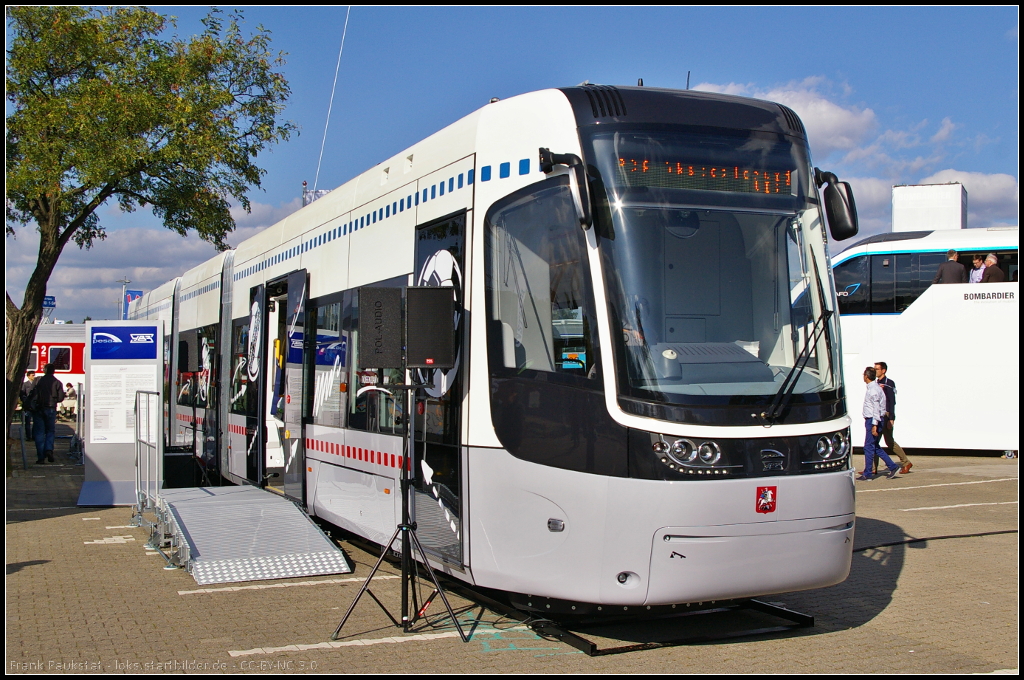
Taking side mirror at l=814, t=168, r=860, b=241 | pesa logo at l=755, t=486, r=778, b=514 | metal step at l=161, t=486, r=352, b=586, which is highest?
side mirror at l=814, t=168, r=860, b=241

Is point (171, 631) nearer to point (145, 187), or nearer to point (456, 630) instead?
point (456, 630)

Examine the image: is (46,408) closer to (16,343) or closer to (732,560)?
(16,343)

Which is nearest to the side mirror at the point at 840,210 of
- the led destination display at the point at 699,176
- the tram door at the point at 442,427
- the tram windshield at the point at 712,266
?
the tram windshield at the point at 712,266

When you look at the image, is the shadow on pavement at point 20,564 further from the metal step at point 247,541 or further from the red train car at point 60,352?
the red train car at point 60,352

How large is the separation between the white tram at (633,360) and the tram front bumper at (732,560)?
13 mm

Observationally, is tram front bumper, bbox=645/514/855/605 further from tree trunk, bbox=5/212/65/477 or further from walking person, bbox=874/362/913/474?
tree trunk, bbox=5/212/65/477

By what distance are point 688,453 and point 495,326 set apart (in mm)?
1602

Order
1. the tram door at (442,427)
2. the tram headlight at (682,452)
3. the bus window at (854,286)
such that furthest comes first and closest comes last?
the bus window at (854,286) < the tram door at (442,427) < the tram headlight at (682,452)

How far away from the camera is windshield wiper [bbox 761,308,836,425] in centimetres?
584

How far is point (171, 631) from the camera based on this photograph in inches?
263

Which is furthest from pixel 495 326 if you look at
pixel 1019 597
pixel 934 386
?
pixel 934 386

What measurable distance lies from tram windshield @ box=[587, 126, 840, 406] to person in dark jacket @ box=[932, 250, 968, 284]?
15814 mm

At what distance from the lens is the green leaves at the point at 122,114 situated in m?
15.6

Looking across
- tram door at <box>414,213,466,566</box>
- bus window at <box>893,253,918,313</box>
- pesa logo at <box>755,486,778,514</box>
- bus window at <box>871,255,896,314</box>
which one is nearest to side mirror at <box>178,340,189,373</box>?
tram door at <box>414,213,466,566</box>
